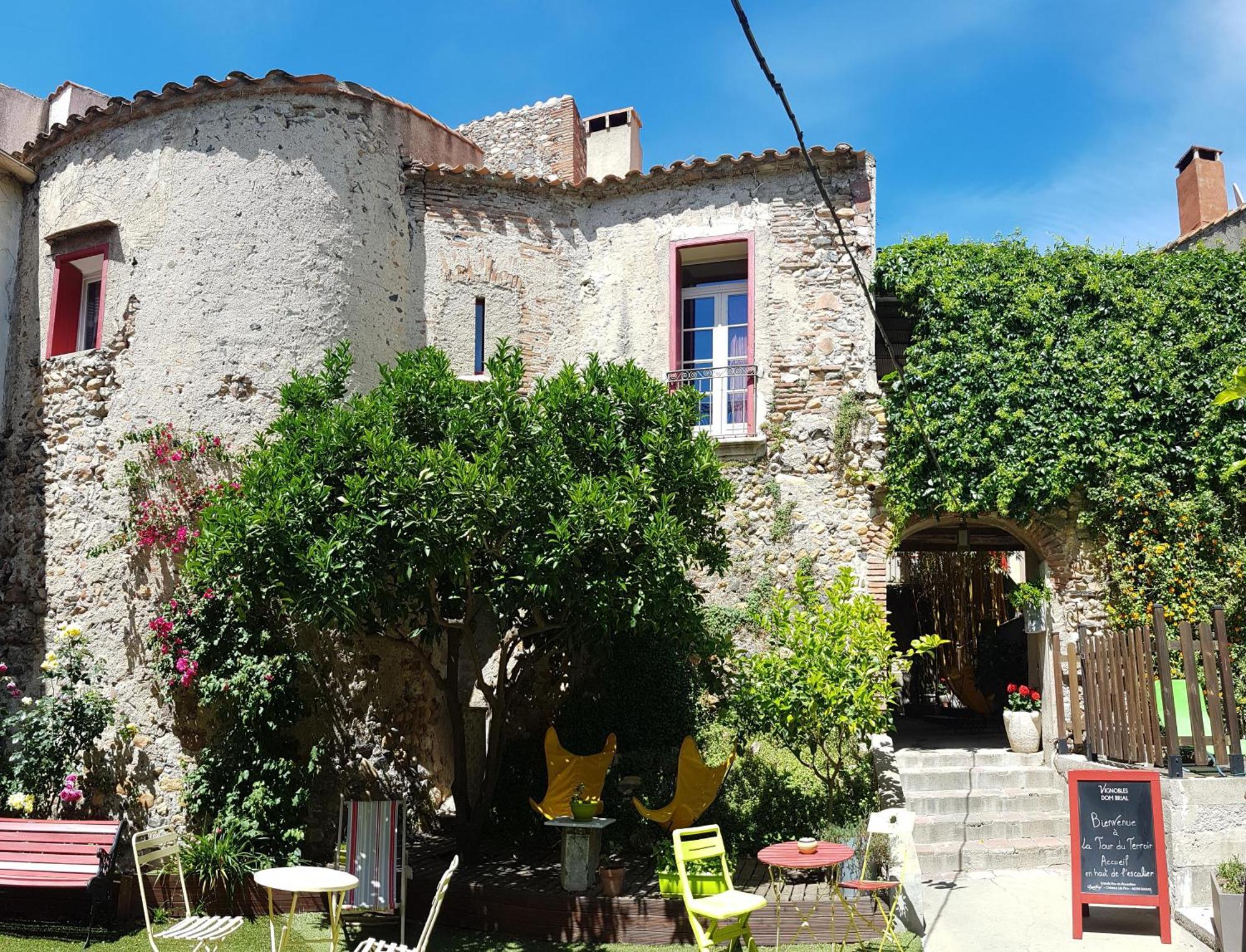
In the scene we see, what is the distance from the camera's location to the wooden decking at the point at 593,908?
7074mm

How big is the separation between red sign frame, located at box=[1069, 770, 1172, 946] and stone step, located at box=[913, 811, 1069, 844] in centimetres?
148

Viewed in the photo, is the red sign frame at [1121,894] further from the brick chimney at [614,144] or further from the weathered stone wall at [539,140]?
the brick chimney at [614,144]

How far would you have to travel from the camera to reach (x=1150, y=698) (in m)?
7.80

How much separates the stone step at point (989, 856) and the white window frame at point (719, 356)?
4.77m

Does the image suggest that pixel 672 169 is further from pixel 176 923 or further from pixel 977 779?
pixel 176 923

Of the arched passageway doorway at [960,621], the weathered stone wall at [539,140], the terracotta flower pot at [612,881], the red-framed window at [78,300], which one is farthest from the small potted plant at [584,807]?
the weathered stone wall at [539,140]

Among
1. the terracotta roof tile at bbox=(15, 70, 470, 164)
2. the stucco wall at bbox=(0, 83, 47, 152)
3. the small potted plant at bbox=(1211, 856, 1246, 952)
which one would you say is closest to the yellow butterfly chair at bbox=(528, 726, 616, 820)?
the small potted plant at bbox=(1211, 856, 1246, 952)

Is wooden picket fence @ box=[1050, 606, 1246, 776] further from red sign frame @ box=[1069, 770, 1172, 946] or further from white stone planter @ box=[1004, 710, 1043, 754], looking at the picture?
white stone planter @ box=[1004, 710, 1043, 754]

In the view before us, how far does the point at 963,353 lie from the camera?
431 inches

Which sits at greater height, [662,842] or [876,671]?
[876,671]

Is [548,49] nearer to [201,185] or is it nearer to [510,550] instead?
[510,550]

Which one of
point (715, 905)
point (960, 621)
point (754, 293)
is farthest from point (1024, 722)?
point (960, 621)

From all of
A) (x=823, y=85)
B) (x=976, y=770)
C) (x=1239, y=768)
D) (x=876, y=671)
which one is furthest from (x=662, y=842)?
(x=823, y=85)

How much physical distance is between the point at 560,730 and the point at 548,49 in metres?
6.85
